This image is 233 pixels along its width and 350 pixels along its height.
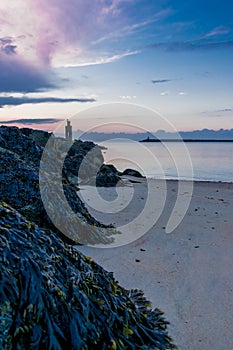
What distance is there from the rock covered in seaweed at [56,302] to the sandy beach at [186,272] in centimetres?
58

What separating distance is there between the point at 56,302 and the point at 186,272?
8.47ft

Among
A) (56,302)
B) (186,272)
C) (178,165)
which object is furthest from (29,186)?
(178,165)

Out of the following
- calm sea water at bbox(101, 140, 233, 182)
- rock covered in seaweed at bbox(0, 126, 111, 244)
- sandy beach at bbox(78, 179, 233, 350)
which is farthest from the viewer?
calm sea water at bbox(101, 140, 233, 182)

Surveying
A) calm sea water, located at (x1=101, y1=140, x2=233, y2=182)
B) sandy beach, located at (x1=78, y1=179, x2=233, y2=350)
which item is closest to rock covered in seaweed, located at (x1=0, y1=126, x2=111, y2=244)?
sandy beach, located at (x1=78, y1=179, x2=233, y2=350)

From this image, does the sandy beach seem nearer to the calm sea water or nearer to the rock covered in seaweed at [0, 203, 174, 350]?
the rock covered in seaweed at [0, 203, 174, 350]

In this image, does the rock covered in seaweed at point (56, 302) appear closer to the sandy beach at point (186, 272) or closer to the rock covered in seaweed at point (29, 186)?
the sandy beach at point (186, 272)

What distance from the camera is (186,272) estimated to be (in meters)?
4.20

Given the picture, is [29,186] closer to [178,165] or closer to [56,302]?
[56,302]

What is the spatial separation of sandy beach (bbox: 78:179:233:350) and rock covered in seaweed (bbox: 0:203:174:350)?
0.58 meters

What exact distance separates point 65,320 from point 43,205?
9.79 feet

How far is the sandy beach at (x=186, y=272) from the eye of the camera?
2932 millimetres

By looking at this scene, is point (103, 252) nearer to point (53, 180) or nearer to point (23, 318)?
point (53, 180)

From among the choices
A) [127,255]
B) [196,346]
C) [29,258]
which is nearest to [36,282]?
[29,258]

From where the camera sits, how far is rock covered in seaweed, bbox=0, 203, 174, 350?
1822mm
